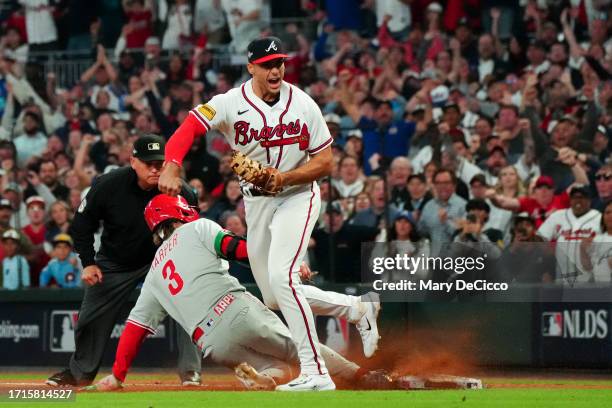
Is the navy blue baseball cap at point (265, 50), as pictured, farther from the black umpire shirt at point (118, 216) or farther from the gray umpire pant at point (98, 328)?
the gray umpire pant at point (98, 328)

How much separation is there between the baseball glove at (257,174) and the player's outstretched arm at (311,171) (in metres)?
0.07

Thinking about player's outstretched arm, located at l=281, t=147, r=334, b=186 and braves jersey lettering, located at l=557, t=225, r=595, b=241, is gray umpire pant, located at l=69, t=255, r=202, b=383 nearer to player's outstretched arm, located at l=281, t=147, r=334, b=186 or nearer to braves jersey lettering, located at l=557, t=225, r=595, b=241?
player's outstretched arm, located at l=281, t=147, r=334, b=186

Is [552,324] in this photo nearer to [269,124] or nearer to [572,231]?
[572,231]

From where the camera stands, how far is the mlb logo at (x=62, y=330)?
13.7m

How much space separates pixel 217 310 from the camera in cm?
877

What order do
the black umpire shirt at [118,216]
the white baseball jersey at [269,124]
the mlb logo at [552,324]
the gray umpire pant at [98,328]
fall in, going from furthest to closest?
the mlb logo at [552,324] < the gray umpire pant at [98,328] < the black umpire shirt at [118,216] < the white baseball jersey at [269,124]

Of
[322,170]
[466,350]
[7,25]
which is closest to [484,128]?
[466,350]

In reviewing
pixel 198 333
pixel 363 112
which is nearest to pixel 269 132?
pixel 198 333

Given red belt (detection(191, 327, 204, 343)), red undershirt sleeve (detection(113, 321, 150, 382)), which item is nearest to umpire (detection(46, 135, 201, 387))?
red undershirt sleeve (detection(113, 321, 150, 382))

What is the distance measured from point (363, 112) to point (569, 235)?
4616 millimetres

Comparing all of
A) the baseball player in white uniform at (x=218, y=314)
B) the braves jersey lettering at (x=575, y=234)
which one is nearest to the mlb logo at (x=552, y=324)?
Answer: the braves jersey lettering at (x=575, y=234)

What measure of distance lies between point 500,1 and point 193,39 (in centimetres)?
489

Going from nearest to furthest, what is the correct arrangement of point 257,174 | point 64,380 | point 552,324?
point 257,174, point 64,380, point 552,324

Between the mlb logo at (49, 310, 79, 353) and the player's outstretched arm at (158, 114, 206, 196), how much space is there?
560 cm
